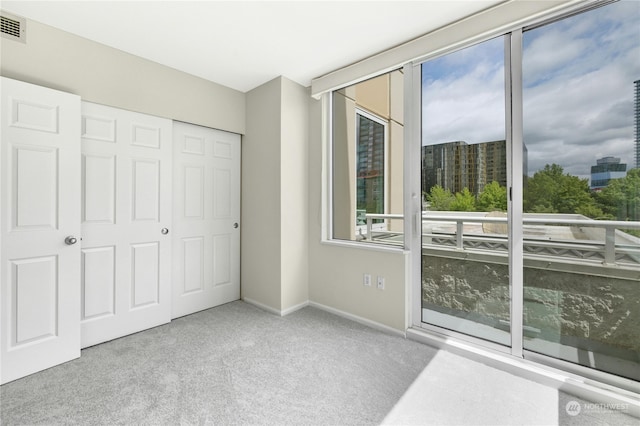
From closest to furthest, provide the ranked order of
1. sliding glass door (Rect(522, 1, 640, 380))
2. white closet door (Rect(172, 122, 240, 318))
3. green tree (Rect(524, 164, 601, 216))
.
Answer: sliding glass door (Rect(522, 1, 640, 380))
green tree (Rect(524, 164, 601, 216))
white closet door (Rect(172, 122, 240, 318))

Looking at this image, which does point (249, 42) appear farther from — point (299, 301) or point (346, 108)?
point (299, 301)

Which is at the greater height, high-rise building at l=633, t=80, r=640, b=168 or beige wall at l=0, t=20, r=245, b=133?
beige wall at l=0, t=20, r=245, b=133

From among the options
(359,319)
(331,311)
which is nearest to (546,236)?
(359,319)

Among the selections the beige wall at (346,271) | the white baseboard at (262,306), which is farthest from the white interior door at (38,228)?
the beige wall at (346,271)

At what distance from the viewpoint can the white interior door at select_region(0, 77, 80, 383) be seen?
191 cm

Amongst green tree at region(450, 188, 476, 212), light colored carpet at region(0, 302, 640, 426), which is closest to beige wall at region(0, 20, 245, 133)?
light colored carpet at region(0, 302, 640, 426)

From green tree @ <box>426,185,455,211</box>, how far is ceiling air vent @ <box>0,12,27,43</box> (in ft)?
10.9

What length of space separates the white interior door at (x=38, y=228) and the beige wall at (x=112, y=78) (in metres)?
0.25

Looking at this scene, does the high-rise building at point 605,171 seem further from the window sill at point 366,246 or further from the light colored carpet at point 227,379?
the light colored carpet at point 227,379

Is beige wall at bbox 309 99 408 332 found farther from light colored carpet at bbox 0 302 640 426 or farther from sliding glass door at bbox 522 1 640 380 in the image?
sliding glass door at bbox 522 1 640 380

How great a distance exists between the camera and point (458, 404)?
5.49 ft

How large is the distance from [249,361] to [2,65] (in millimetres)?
2740

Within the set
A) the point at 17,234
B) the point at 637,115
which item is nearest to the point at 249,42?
the point at 17,234

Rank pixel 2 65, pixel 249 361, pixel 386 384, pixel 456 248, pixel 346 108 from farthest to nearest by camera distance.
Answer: pixel 346 108 → pixel 456 248 → pixel 249 361 → pixel 2 65 → pixel 386 384
